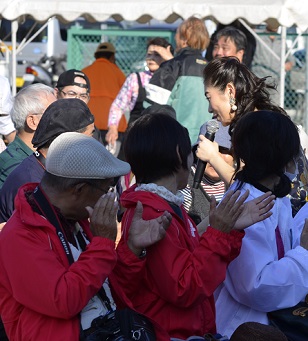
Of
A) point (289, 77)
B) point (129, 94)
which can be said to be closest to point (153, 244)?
point (129, 94)

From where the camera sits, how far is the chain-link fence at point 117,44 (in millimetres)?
14281

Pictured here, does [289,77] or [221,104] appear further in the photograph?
[289,77]

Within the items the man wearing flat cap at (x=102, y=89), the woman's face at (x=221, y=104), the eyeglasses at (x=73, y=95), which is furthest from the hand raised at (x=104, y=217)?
the man wearing flat cap at (x=102, y=89)

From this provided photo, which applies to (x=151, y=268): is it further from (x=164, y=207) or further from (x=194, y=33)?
(x=194, y=33)

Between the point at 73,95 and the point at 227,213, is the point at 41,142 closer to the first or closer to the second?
the point at 227,213

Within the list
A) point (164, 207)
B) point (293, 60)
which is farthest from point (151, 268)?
point (293, 60)

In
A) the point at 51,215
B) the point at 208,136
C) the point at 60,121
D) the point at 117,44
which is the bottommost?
the point at 117,44

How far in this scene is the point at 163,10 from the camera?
10.8 m

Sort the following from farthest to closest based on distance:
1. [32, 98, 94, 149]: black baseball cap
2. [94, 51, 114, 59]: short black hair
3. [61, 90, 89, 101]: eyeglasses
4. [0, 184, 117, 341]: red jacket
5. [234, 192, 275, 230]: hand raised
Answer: [94, 51, 114, 59]: short black hair
[61, 90, 89, 101]: eyeglasses
[32, 98, 94, 149]: black baseball cap
[234, 192, 275, 230]: hand raised
[0, 184, 117, 341]: red jacket

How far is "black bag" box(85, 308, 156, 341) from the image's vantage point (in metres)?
3.24

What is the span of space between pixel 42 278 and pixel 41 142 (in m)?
1.60

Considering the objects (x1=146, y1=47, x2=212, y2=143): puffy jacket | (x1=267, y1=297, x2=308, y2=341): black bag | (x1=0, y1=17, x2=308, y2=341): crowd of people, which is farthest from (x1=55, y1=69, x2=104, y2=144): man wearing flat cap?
(x1=267, y1=297, x2=308, y2=341): black bag

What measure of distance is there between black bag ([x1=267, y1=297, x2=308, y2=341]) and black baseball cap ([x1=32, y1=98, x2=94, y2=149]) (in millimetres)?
1522

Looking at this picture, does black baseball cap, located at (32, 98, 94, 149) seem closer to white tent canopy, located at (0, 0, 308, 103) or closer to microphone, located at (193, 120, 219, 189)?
microphone, located at (193, 120, 219, 189)
